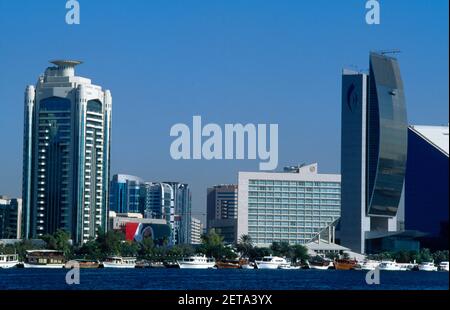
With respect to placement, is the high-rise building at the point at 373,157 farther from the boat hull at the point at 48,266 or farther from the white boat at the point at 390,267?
the boat hull at the point at 48,266

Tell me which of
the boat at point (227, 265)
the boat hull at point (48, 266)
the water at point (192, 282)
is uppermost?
the water at point (192, 282)

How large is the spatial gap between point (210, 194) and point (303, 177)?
23.3m

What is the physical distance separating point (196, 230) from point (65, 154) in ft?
79.3

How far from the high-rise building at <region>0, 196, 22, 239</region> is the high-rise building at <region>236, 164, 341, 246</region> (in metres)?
12.6

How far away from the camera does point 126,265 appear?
47188 mm

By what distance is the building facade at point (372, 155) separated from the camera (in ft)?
208

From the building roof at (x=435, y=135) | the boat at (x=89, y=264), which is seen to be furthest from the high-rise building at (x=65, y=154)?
the building roof at (x=435, y=135)

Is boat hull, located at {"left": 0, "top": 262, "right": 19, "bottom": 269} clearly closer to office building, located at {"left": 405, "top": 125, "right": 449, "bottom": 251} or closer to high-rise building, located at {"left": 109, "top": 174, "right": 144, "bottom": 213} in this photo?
office building, located at {"left": 405, "top": 125, "right": 449, "bottom": 251}

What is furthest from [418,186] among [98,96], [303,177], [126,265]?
[98,96]

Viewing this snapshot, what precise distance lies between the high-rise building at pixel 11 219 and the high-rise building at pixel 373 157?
1860 cm

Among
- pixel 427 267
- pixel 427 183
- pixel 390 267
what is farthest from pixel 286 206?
pixel 390 267
